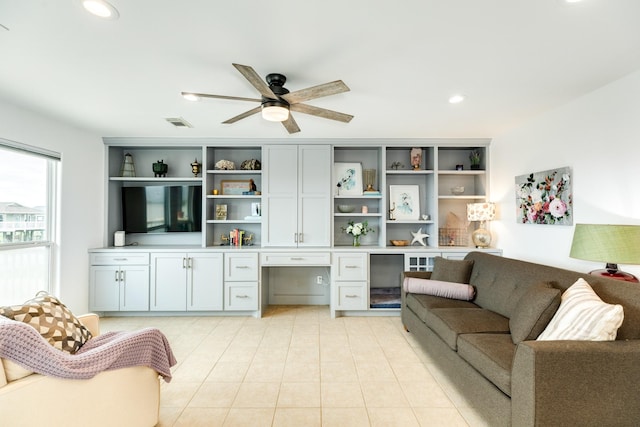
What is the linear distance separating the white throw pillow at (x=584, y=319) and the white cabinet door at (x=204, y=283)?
132 inches

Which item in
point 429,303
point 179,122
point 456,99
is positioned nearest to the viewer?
point 456,99

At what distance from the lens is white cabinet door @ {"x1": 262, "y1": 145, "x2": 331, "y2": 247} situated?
4.05 m

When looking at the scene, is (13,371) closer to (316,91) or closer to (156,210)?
(316,91)

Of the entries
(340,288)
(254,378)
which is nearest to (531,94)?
(340,288)

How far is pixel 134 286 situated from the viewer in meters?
3.76

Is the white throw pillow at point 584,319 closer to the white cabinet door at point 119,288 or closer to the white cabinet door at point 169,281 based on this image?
the white cabinet door at point 169,281

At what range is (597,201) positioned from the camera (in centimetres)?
248

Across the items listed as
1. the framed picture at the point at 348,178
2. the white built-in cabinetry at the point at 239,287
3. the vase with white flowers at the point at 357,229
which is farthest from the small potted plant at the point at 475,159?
the white built-in cabinetry at the point at 239,287

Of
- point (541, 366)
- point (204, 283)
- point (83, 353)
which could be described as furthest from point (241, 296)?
point (541, 366)

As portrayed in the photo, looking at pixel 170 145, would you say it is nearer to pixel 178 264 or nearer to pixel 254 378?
pixel 178 264

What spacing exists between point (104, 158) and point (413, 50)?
13.6ft

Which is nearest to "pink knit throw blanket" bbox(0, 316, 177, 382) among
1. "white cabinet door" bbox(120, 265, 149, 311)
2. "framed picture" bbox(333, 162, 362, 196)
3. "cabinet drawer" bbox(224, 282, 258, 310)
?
"cabinet drawer" bbox(224, 282, 258, 310)

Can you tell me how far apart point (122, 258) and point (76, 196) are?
0.92m

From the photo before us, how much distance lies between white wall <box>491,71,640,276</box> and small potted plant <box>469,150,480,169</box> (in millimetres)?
542
